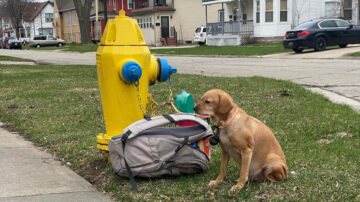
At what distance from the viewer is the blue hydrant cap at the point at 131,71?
4387 mm

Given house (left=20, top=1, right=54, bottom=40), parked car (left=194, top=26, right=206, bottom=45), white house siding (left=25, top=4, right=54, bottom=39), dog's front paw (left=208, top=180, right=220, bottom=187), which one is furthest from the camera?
white house siding (left=25, top=4, right=54, bottom=39)

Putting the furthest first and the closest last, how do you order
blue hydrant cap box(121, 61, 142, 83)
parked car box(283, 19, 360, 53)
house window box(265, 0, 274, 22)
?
house window box(265, 0, 274, 22) < parked car box(283, 19, 360, 53) < blue hydrant cap box(121, 61, 142, 83)

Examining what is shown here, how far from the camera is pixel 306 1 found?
1318 inches

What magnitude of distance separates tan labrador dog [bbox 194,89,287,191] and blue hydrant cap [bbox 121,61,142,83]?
0.88 metres

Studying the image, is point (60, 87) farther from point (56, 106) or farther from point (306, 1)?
point (306, 1)

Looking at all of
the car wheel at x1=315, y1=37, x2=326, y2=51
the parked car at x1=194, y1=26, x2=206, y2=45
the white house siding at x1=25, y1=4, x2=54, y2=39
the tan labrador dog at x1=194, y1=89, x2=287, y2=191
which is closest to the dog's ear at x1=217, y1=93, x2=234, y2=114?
the tan labrador dog at x1=194, y1=89, x2=287, y2=191

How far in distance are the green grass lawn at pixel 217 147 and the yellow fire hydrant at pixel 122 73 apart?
0.56 metres

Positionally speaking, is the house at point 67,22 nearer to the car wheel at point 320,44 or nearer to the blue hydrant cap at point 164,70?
the car wheel at point 320,44

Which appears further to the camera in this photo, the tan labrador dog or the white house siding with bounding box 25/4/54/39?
the white house siding with bounding box 25/4/54/39

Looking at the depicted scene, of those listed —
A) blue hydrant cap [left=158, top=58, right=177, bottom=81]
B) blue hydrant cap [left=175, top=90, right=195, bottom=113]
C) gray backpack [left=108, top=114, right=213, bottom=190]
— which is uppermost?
blue hydrant cap [left=158, top=58, right=177, bottom=81]

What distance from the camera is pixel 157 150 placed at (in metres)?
4.09

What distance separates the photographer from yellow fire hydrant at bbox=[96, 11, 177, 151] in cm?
447

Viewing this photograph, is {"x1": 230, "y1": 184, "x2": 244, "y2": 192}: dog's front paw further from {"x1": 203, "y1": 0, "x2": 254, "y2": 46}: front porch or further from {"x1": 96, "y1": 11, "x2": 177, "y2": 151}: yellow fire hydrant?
{"x1": 203, "y1": 0, "x2": 254, "y2": 46}: front porch

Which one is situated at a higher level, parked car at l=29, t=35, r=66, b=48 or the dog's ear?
parked car at l=29, t=35, r=66, b=48
